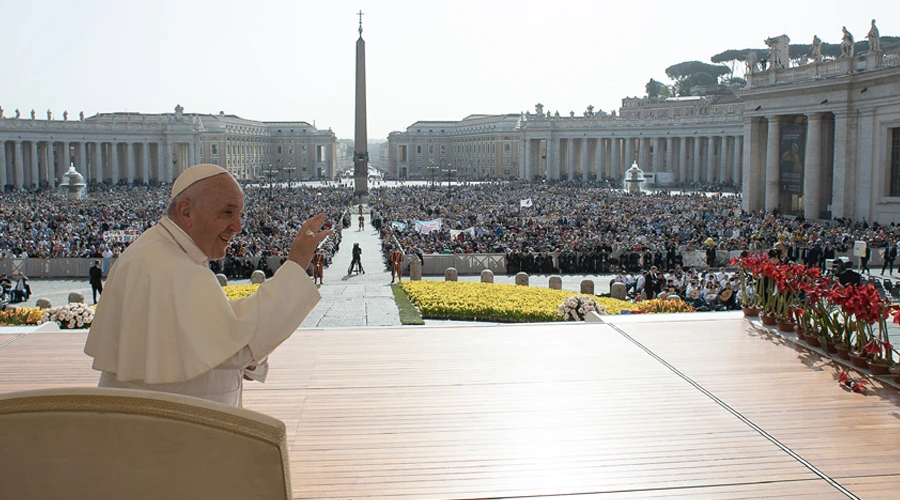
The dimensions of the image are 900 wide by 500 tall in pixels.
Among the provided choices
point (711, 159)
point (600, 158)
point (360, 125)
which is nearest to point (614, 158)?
point (600, 158)

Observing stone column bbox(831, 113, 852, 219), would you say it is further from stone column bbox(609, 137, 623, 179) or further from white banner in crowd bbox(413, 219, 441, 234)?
stone column bbox(609, 137, 623, 179)

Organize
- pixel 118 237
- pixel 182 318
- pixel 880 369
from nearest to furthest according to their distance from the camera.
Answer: pixel 182 318
pixel 880 369
pixel 118 237

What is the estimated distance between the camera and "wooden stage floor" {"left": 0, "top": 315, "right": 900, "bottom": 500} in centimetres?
493

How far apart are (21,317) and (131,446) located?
11401 mm

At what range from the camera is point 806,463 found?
17.0 ft

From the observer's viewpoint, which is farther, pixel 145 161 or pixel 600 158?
pixel 145 161

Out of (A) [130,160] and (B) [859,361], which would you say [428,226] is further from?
(A) [130,160]

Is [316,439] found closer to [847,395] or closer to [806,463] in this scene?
[806,463]

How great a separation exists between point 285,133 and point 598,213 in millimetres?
108598

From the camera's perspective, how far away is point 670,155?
86.8 meters

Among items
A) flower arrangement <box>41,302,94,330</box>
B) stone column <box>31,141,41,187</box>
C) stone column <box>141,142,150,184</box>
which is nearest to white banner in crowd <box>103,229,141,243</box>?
flower arrangement <box>41,302,94,330</box>

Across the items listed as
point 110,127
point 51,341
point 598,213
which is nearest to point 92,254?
point 51,341

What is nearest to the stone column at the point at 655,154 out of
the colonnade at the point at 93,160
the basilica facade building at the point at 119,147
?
the basilica facade building at the point at 119,147

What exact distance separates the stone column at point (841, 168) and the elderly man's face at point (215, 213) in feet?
117
